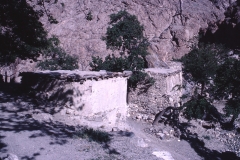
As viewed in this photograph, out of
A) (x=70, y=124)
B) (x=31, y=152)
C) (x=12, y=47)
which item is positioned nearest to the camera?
(x=31, y=152)

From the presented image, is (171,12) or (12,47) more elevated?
(171,12)

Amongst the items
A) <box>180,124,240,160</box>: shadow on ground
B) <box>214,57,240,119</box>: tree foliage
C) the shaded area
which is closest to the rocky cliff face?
<box>214,57,240,119</box>: tree foliage

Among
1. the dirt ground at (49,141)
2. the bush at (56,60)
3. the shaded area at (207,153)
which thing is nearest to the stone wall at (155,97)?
the shaded area at (207,153)

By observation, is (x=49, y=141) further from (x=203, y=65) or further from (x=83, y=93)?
(x=203, y=65)

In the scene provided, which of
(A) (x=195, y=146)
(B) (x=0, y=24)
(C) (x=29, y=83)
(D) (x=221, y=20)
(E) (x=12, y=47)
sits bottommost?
(A) (x=195, y=146)

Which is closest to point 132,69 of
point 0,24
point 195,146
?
point 195,146

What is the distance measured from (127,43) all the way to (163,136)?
7036mm

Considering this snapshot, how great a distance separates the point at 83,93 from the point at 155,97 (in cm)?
684

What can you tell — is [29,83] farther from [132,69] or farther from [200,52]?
[200,52]

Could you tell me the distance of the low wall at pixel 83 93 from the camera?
960cm

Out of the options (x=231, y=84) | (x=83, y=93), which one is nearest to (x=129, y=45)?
(x=83, y=93)

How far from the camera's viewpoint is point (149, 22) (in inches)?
944

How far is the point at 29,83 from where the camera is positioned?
39.3ft

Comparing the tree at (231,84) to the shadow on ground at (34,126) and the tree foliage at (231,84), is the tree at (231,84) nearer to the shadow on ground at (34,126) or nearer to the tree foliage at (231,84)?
the tree foliage at (231,84)
